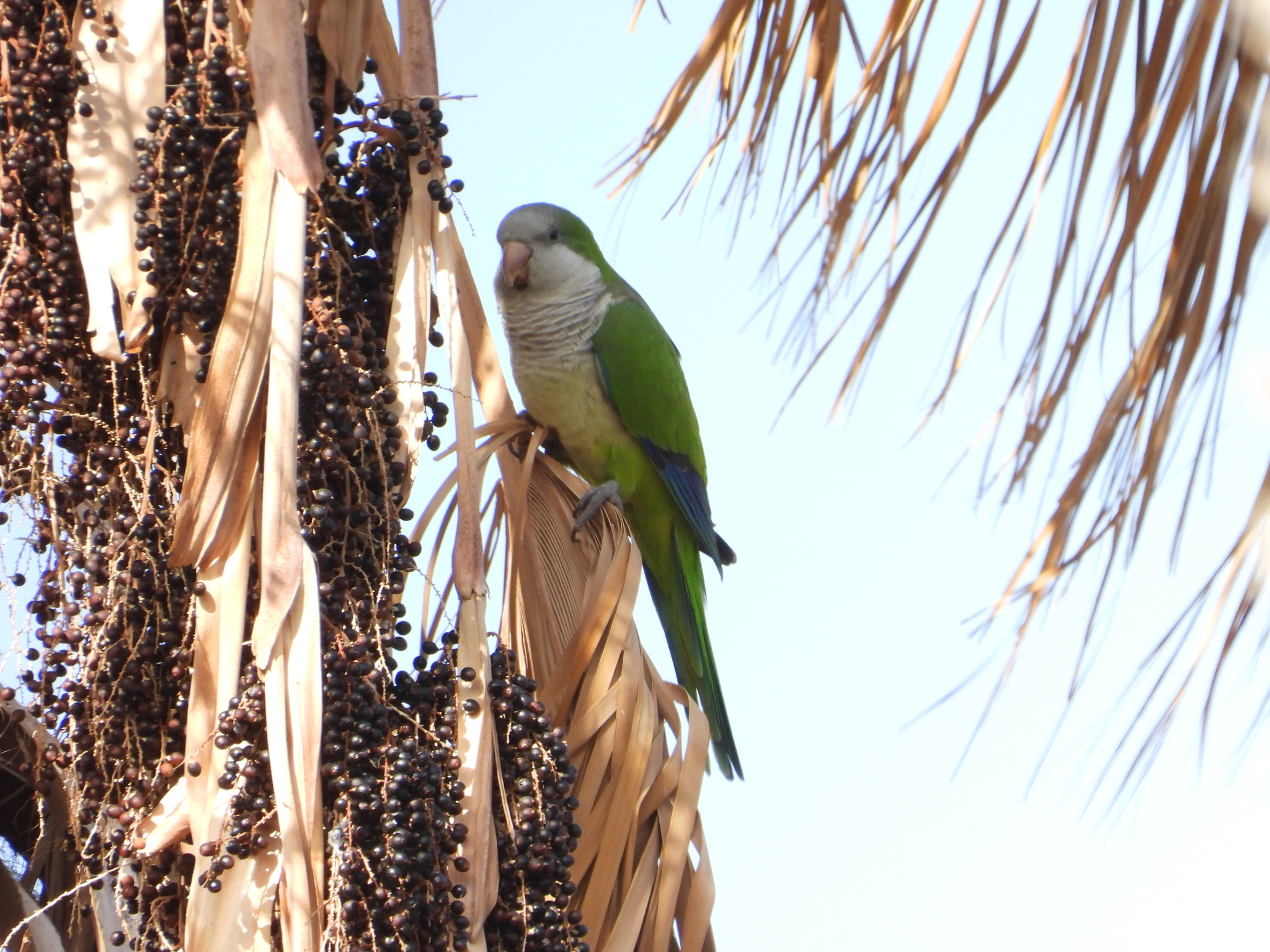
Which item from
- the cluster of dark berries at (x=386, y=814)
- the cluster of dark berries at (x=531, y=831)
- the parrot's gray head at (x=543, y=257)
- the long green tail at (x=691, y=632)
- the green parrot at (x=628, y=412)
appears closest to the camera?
the cluster of dark berries at (x=386, y=814)

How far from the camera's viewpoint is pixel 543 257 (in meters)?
3.15

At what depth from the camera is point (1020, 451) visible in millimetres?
1090

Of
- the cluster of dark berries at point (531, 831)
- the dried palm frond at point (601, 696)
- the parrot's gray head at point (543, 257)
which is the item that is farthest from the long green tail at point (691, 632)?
the cluster of dark berries at point (531, 831)

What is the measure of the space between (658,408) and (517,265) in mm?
555

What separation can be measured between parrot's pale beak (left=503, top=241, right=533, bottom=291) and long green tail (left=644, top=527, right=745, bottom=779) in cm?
75

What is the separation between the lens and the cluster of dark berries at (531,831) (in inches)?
50.3

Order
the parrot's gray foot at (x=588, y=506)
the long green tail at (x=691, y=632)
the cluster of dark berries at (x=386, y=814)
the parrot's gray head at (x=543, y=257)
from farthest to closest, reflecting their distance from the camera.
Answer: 1. the parrot's gray head at (x=543, y=257)
2. the long green tail at (x=691, y=632)
3. the parrot's gray foot at (x=588, y=506)
4. the cluster of dark berries at (x=386, y=814)

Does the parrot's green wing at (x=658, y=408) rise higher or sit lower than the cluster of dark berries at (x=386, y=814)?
higher

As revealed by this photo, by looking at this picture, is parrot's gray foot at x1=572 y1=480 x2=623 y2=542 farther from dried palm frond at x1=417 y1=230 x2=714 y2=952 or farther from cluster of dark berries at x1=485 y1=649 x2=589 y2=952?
cluster of dark berries at x1=485 y1=649 x2=589 y2=952

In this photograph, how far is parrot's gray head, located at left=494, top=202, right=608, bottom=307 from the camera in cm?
307

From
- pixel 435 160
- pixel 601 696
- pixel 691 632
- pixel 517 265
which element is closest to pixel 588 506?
pixel 601 696

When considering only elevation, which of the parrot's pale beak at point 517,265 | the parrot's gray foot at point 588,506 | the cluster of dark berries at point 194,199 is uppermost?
the parrot's pale beak at point 517,265

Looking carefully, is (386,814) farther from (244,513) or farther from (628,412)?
(628,412)

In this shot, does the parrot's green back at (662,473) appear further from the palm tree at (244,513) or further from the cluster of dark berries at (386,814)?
the cluster of dark berries at (386,814)
